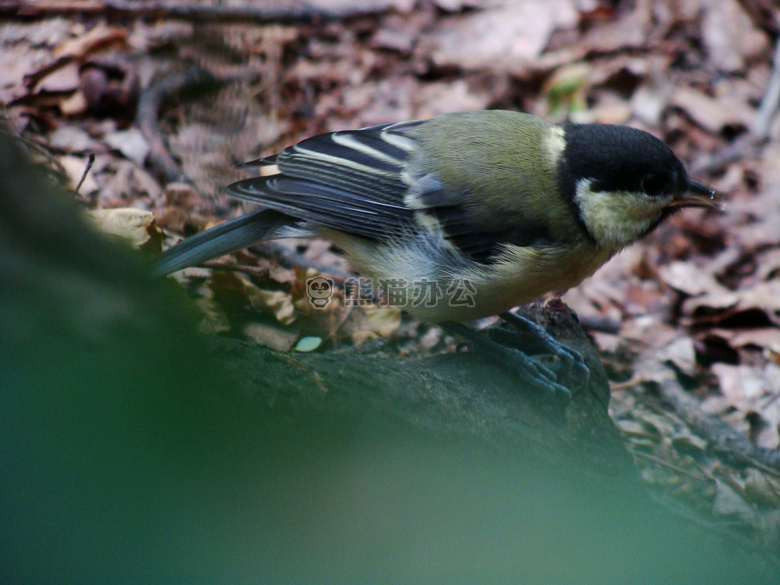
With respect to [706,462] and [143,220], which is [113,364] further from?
[706,462]

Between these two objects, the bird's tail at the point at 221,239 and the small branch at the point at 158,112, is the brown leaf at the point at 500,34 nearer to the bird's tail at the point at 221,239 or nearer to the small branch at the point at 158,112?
the small branch at the point at 158,112

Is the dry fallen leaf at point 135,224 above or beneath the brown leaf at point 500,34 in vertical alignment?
beneath

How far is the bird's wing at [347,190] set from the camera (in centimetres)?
313

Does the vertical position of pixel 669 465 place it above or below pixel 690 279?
above

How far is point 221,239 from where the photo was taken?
10.4ft

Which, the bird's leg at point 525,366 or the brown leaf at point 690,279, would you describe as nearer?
the bird's leg at point 525,366

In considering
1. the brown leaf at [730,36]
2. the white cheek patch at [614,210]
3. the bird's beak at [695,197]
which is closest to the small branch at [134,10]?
the white cheek patch at [614,210]

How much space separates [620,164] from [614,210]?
212mm

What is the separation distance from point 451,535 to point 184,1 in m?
5.15

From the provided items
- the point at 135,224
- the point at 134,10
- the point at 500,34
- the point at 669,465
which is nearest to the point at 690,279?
the point at 669,465

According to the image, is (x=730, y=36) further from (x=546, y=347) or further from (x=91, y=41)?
(x=91, y=41)

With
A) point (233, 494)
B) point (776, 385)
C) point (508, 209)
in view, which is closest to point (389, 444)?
point (233, 494)
